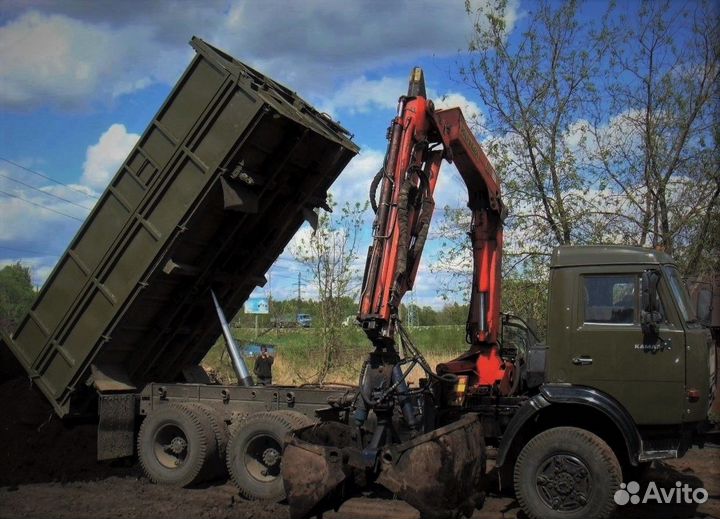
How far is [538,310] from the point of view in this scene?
13344 mm

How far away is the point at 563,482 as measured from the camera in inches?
223

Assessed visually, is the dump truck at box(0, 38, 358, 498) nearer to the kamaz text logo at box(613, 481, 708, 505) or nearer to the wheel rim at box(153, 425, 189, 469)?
the wheel rim at box(153, 425, 189, 469)

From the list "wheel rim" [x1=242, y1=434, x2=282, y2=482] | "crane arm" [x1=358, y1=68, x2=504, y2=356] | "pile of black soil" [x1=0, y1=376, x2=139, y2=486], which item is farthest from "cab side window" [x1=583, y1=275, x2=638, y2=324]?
"pile of black soil" [x1=0, y1=376, x2=139, y2=486]

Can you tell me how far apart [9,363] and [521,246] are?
9.90 metres

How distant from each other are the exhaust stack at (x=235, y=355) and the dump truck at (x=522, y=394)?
5.73ft

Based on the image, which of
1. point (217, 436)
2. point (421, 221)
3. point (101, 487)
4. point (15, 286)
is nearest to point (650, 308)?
point (421, 221)

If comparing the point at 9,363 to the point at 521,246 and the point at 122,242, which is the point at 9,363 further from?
the point at 521,246

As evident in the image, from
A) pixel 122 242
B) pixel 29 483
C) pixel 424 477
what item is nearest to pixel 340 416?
pixel 424 477

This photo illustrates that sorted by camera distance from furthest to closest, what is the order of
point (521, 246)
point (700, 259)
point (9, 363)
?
point (521, 246) → point (700, 259) → point (9, 363)

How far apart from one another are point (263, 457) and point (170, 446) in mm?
1289

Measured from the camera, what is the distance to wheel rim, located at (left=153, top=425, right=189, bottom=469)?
7.43m

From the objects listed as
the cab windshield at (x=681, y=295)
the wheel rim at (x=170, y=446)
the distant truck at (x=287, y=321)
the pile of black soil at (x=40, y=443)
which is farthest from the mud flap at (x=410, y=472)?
the distant truck at (x=287, y=321)

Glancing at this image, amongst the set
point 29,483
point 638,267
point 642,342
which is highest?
point 638,267

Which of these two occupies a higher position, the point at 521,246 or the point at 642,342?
→ the point at 521,246
